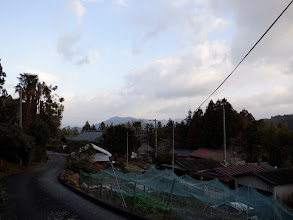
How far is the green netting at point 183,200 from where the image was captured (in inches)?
399

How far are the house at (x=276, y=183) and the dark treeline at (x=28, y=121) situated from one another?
2165 centimetres

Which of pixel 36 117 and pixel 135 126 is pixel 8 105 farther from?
pixel 135 126

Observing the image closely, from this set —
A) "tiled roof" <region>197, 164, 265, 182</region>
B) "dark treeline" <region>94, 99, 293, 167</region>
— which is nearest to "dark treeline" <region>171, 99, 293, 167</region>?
"dark treeline" <region>94, 99, 293, 167</region>

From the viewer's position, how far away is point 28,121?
1209 inches

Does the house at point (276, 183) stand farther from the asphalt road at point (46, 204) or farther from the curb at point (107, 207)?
the asphalt road at point (46, 204)

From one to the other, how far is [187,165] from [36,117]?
2023 cm

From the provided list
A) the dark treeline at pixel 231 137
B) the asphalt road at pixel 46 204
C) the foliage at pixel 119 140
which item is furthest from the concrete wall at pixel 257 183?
the foliage at pixel 119 140

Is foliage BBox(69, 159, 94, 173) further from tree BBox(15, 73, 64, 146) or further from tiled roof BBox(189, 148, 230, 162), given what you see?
tiled roof BBox(189, 148, 230, 162)

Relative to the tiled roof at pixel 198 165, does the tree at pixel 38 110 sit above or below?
above

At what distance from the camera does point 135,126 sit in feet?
275

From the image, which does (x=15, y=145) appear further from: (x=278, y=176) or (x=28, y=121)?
(x=278, y=176)

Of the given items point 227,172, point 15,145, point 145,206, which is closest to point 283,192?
point 227,172

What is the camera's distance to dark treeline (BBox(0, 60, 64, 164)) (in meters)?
24.7

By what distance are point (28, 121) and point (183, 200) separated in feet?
77.7
